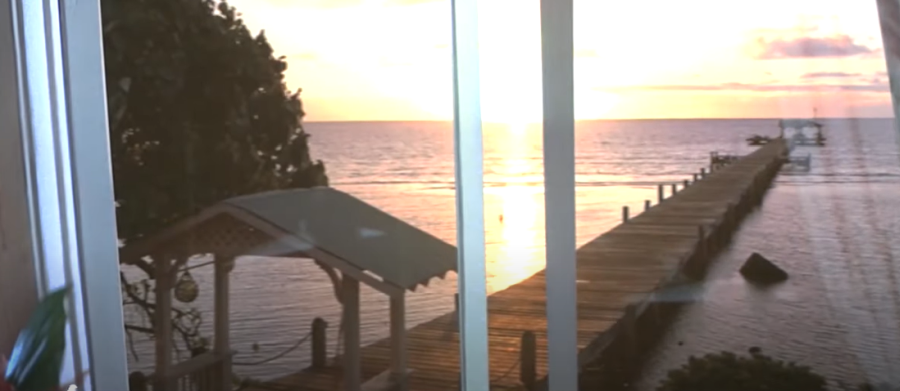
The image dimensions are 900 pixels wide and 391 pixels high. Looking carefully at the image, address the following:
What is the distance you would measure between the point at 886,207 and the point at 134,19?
1.64m

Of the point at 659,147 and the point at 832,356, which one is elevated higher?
the point at 659,147

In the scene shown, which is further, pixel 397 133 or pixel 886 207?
pixel 397 133

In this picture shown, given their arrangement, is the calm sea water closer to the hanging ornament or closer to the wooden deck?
the wooden deck

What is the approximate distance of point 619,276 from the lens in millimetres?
1679

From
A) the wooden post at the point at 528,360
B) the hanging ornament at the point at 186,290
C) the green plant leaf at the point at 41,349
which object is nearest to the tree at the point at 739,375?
the wooden post at the point at 528,360

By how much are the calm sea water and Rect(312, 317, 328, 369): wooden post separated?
33 mm

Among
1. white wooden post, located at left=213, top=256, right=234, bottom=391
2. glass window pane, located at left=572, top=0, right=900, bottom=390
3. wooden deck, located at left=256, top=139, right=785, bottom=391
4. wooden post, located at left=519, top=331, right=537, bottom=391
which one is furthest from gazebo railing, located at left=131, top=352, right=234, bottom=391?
glass window pane, located at left=572, top=0, right=900, bottom=390

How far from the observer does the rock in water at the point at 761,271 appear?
1.63m

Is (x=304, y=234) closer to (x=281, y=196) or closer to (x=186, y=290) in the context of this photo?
(x=281, y=196)

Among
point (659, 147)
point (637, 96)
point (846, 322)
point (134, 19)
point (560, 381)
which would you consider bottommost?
point (560, 381)

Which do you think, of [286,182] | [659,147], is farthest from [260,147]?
[659,147]

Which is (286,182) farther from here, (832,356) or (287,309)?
(832,356)

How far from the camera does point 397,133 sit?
170 cm

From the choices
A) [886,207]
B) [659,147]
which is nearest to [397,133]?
[659,147]
